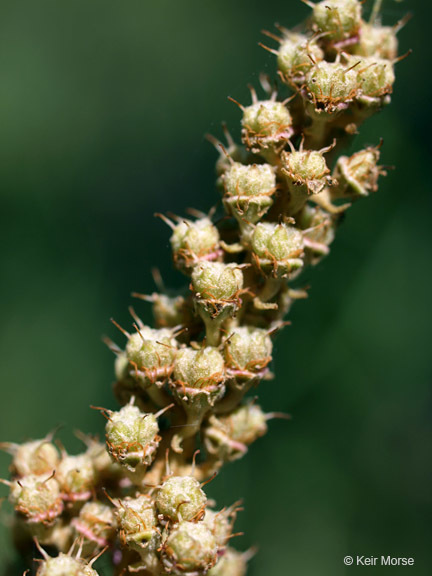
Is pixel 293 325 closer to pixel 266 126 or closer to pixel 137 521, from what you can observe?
pixel 266 126

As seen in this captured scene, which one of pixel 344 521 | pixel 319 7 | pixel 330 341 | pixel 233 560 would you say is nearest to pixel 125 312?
pixel 330 341

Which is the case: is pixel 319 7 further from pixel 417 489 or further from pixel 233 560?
pixel 417 489

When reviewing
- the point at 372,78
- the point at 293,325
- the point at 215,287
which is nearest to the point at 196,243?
the point at 215,287

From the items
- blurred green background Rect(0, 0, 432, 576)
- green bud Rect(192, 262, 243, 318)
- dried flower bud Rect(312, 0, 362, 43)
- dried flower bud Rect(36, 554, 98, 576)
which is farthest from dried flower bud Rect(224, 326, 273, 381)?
blurred green background Rect(0, 0, 432, 576)

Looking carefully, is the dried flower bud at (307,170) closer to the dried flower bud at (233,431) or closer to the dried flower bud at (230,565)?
the dried flower bud at (233,431)

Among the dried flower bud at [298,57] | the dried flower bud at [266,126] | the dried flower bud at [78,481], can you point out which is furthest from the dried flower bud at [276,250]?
the dried flower bud at [78,481]
